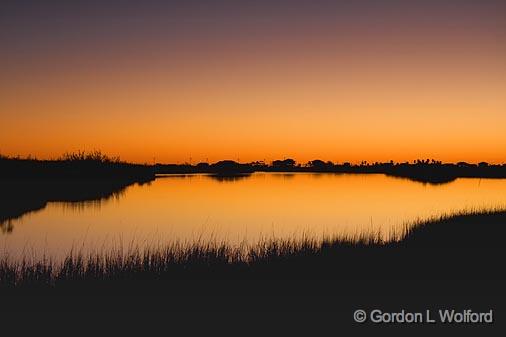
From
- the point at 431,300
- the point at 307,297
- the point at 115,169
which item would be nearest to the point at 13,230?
the point at 307,297

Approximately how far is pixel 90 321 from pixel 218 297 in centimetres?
283

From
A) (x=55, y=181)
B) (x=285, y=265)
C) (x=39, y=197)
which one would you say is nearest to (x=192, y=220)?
(x=39, y=197)

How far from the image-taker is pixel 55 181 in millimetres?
55656

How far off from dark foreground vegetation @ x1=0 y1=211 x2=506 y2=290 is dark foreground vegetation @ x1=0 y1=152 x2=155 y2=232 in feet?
46.8

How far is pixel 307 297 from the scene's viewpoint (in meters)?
11.1

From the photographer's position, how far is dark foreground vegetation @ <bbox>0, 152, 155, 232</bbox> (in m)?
36.8

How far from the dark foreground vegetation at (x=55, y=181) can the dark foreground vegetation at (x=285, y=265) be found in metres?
14.3

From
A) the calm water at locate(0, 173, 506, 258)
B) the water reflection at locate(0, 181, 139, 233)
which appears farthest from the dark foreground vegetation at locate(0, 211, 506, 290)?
the water reflection at locate(0, 181, 139, 233)

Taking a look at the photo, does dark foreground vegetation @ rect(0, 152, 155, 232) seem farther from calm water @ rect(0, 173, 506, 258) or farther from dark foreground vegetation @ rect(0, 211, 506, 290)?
dark foreground vegetation @ rect(0, 211, 506, 290)

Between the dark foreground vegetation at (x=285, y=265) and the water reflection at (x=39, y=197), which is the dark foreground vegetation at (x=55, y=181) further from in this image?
the dark foreground vegetation at (x=285, y=265)

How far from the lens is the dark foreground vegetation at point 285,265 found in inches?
500

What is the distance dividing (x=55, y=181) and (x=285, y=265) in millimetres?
47450

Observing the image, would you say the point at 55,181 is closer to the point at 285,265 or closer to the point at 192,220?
the point at 192,220

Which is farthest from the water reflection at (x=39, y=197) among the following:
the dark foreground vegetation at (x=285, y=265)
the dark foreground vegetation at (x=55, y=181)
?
the dark foreground vegetation at (x=285, y=265)
